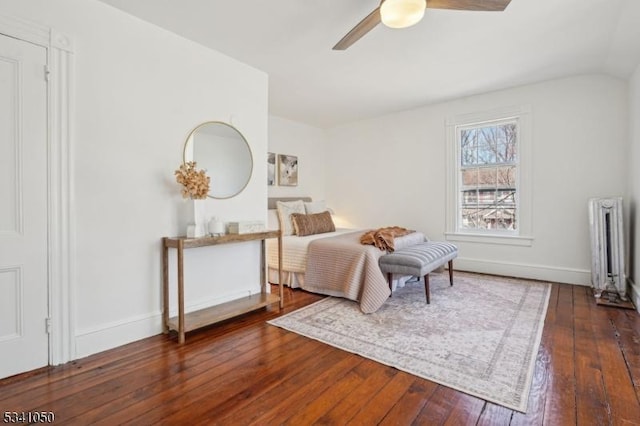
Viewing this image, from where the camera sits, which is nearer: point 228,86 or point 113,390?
point 113,390

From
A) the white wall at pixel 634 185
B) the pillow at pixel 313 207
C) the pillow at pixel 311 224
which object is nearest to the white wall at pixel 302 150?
the pillow at pixel 313 207

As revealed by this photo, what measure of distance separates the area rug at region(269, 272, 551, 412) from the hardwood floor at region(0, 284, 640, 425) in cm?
9

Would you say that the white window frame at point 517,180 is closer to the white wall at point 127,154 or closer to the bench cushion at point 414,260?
the bench cushion at point 414,260

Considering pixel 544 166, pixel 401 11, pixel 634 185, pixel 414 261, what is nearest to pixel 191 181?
pixel 401 11

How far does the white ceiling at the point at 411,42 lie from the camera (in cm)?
234

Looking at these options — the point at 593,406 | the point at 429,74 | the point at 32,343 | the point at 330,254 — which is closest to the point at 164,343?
the point at 32,343

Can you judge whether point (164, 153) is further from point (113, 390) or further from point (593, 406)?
point (593, 406)

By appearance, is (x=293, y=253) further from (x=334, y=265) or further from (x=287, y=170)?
(x=287, y=170)

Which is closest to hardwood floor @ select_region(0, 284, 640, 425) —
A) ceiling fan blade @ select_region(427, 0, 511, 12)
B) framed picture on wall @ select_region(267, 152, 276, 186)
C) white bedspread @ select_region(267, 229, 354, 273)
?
white bedspread @ select_region(267, 229, 354, 273)

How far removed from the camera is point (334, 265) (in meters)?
3.40

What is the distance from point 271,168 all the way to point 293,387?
12.3 feet

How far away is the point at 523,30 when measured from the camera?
8.64 feet

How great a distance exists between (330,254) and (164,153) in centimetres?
191

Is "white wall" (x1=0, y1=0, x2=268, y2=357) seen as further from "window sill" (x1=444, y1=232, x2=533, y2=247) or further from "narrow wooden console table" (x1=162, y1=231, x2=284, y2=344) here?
"window sill" (x1=444, y1=232, x2=533, y2=247)
